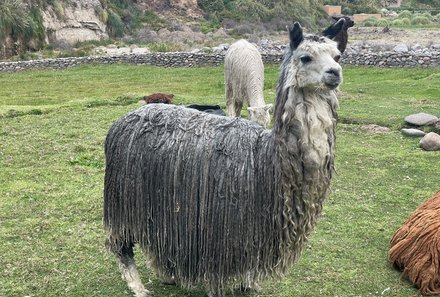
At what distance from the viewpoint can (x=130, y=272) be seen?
4715 mm

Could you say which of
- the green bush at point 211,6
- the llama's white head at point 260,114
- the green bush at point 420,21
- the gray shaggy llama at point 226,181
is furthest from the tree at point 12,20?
the green bush at point 420,21

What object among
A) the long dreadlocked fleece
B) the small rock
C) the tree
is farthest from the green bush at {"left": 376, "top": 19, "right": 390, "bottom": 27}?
the long dreadlocked fleece

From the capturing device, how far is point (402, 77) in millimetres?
17828

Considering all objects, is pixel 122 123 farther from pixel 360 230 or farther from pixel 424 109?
pixel 424 109

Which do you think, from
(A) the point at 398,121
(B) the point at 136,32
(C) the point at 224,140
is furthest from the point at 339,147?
(B) the point at 136,32

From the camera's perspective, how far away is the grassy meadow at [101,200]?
16.5 feet

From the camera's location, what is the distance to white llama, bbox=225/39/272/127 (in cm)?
916

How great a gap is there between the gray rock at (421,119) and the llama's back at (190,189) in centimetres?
734

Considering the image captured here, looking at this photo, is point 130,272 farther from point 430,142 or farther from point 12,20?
point 12,20

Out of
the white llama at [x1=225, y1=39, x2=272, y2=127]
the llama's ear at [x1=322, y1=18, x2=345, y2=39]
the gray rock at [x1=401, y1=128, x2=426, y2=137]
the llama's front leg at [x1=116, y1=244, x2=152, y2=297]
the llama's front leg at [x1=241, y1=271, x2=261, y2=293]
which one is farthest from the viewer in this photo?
the gray rock at [x1=401, y1=128, x2=426, y2=137]

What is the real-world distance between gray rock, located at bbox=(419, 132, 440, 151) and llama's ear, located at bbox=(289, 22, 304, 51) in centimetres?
645

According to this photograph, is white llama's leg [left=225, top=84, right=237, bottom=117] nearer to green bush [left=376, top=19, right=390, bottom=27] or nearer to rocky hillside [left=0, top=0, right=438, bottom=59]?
rocky hillside [left=0, top=0, right=438, bottom=59]

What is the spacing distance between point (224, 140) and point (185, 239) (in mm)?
803

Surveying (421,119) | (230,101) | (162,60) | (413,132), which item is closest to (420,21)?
(162,60)
